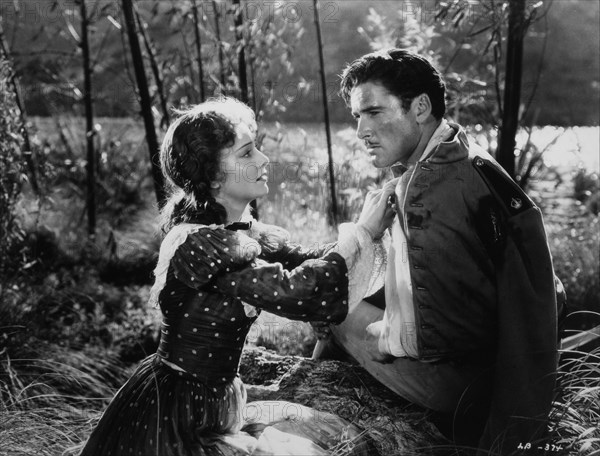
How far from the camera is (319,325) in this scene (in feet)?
10.8

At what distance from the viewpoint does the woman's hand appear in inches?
107

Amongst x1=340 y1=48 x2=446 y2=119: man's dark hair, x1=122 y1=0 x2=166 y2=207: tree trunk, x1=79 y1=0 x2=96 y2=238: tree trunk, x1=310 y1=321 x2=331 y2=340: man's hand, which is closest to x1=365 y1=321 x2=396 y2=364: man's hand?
x1=310 y1=321 x2=331 y2=340: man's hand

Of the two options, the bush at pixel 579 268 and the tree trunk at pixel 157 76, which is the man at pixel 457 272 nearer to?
the bush at pixel 579 268

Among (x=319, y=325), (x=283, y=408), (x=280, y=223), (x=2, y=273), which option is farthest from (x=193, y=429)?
(x=280, y=223)

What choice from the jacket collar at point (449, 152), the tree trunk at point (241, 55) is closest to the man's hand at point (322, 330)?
the jacket collar at point (449, 152)

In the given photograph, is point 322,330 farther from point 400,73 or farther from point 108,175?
point 108,175

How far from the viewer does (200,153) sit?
8.76ft

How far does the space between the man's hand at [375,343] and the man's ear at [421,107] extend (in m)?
0.80

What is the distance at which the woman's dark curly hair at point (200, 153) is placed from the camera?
8.75 ft

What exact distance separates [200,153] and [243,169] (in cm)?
15

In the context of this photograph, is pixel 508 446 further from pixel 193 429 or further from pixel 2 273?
pixel 2 273

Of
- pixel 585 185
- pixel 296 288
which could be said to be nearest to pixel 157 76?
pixel 296 288

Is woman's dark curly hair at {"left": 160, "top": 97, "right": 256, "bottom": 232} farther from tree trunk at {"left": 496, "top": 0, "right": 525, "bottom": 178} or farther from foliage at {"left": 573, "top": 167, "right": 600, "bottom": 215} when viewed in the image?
foliage at {"left": 573, "top": 167, "right": 600, "bottom": 215}

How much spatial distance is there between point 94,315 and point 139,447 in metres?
2.57
